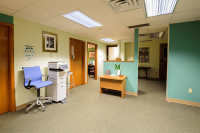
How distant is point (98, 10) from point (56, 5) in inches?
36.4

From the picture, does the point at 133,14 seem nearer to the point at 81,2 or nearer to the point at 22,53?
the point at 81,2

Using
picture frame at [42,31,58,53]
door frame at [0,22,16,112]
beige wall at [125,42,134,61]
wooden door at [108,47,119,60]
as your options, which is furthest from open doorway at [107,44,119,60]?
door frame at [0,22,16,112]

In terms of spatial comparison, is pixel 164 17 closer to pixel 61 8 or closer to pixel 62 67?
pixel 61 8

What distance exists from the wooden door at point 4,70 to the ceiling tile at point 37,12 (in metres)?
0.78

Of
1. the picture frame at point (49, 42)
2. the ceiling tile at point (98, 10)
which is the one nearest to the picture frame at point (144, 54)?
the ceiling tile at point (98, 10)

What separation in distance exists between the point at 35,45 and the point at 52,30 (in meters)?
0.88

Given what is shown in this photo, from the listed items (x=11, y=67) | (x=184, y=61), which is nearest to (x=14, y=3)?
(x=11, y=67)

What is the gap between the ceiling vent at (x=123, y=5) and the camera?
210cm

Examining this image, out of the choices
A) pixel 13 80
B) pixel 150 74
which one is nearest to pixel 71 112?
A: pixel 13 80

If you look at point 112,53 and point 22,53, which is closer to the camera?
point 22,53

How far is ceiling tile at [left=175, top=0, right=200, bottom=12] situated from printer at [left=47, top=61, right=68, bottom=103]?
3.25 metres

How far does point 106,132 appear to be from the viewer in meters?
1.93

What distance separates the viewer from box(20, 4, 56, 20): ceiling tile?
2298 mm

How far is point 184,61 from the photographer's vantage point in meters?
3.14
